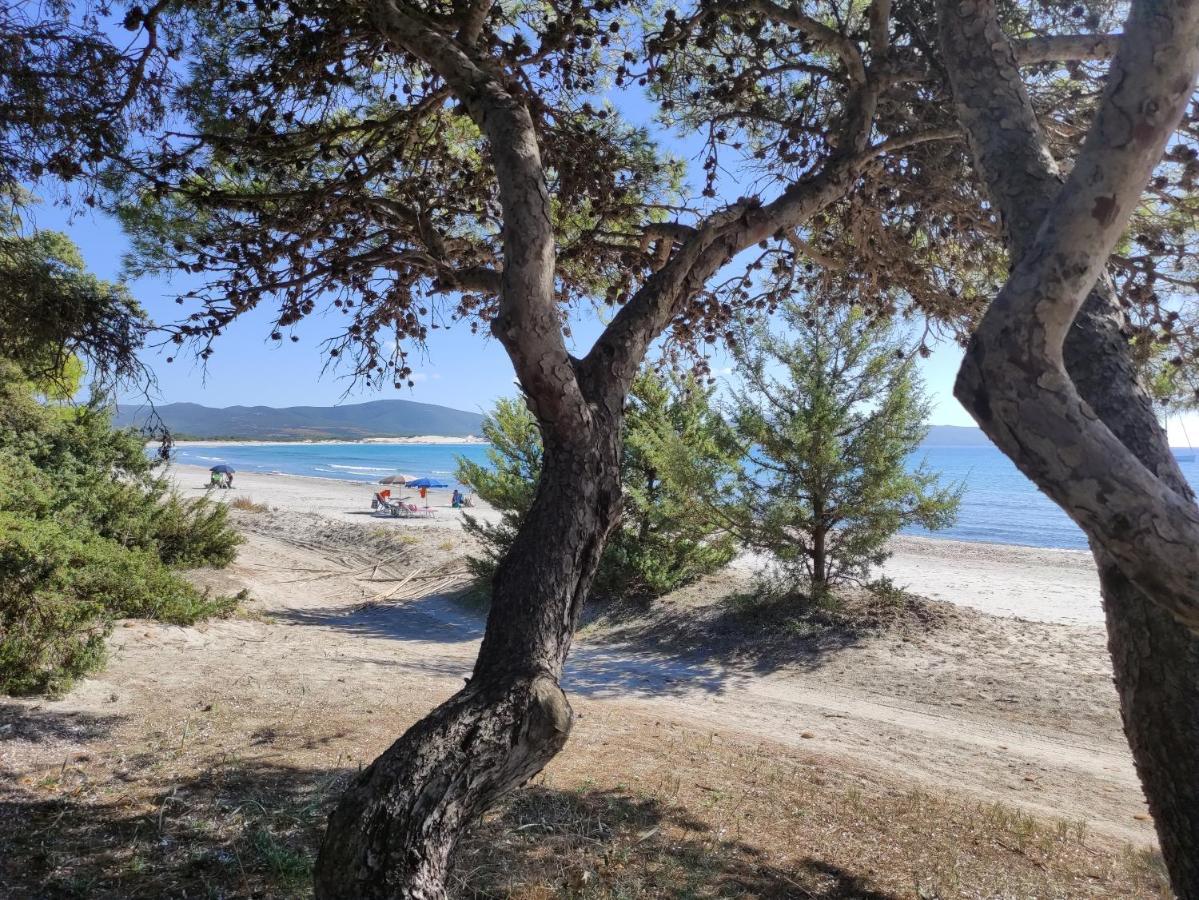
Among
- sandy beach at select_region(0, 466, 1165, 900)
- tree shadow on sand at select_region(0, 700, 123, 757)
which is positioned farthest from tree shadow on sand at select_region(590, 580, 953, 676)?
tree shadow on sand at select_region(0, 700, 123, 757)

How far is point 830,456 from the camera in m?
10.5

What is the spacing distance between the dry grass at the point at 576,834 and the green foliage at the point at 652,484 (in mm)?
6290

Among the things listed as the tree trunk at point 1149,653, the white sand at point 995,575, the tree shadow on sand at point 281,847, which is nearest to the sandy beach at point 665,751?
the tree shadow on sand at point 281,847

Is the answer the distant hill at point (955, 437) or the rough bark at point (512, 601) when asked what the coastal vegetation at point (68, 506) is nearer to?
the rough bark at point (512, 601)

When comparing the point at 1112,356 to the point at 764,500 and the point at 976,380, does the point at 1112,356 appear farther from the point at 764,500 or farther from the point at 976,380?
the point at 764,500

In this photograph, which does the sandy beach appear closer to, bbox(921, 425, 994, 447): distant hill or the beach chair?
the beach chair

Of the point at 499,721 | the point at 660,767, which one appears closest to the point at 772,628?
the point at 660,767

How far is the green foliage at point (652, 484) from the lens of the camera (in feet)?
37.0

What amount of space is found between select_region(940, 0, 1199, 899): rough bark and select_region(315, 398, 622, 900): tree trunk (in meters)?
1.66

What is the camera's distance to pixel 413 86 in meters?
5.57

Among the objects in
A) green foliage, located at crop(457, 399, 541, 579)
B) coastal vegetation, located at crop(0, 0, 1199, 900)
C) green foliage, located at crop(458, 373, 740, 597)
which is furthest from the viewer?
green foliage, located at crop(457, 399, 541, 579)

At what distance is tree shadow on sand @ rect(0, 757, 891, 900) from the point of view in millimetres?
3018

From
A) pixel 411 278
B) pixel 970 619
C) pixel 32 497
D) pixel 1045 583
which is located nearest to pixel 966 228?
pixel 411 278

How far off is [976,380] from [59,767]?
16.0 feet
